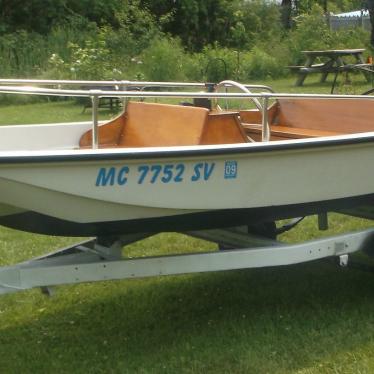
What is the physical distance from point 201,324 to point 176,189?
40.6 inches

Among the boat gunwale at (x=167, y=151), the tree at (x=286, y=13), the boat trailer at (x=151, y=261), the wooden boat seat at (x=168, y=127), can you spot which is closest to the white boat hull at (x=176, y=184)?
the boat gunwale at (x=167, y=151)

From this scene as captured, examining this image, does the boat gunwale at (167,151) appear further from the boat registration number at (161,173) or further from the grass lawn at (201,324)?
the grass lawn at (201,324)

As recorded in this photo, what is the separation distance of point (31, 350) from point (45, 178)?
1.11 meters

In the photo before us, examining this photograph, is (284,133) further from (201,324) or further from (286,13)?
(286,13)

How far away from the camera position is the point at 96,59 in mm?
17250

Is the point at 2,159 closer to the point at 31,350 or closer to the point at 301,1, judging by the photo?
the point at 31,350

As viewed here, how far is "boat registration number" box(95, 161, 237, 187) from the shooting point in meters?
3.52

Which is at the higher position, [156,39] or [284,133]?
[156,39]

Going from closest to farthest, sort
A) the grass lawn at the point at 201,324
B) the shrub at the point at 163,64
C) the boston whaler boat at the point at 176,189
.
A: the boston whaler boat at the point at 176,189 → the grass lawn at the point at 201,324 → the shrub at the point at 163,64

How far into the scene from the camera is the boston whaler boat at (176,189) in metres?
3.50

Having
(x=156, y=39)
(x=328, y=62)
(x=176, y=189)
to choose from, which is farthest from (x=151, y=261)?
(x=156, y=39)

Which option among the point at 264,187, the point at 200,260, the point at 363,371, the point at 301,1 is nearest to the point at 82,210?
the point at 200,260

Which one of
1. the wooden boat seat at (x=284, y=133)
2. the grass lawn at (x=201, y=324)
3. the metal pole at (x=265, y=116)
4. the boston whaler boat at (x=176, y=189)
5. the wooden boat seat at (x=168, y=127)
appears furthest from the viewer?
Result: the wooden boat seat at (x=284, y=133)

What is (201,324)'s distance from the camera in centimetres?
440
